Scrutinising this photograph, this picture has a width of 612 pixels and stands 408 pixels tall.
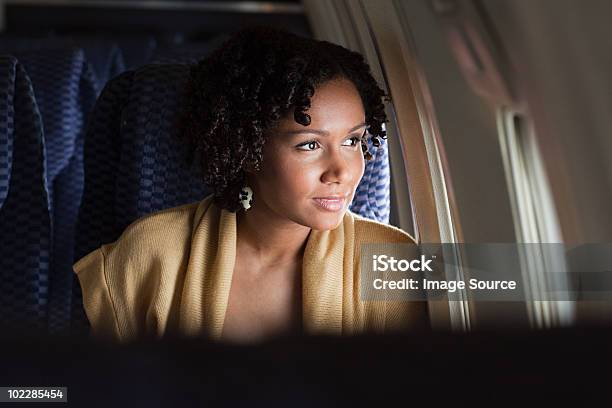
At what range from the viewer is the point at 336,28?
120 cm

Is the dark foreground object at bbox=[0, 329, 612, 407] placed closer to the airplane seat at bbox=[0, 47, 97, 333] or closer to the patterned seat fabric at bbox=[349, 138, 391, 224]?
the patterned seat fabric at bbox=[349, 138, 391, 224]

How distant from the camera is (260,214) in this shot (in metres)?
1.34

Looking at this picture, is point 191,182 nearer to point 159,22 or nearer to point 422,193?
point 422,193

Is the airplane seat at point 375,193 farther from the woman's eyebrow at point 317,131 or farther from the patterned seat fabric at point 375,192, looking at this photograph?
the woman's eyebrow at point 317,131

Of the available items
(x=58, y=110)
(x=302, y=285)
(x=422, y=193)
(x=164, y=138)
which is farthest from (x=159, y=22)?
(x=422, y=193)

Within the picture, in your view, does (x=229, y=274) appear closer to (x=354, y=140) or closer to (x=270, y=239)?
(x=270, y=239)

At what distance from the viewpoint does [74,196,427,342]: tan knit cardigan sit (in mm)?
1229

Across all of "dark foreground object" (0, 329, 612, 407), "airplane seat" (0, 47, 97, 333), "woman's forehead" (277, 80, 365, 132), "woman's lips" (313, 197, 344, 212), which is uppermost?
"airplane seat" (0, 47, 97, 333)

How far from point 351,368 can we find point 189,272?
100cm

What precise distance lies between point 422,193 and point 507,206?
336 millimetres

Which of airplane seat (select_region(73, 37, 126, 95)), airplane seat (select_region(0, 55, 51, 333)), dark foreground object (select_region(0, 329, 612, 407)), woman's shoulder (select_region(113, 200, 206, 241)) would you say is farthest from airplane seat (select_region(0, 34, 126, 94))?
dark foreground object (select_region(0, 329, 612, 407))

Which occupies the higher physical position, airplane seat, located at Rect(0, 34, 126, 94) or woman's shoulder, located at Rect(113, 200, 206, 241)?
airplane seat, located at Rect(0, 34, 126, 94)

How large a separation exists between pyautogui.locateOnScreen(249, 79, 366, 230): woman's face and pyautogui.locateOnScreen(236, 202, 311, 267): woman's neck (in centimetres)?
9

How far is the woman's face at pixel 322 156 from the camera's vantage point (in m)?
1.17
